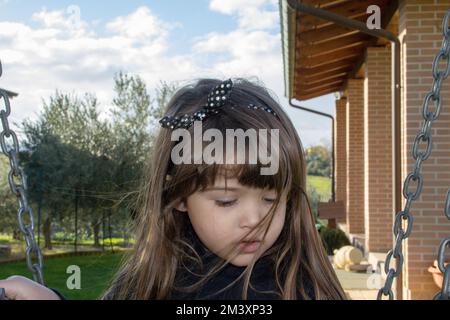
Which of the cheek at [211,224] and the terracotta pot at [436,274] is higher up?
the cheek at [211,224]

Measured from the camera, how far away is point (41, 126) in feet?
34.0

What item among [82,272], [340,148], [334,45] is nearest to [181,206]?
[334,45]

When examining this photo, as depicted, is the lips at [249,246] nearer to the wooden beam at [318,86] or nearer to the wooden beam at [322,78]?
the wooden beam at [322,78]

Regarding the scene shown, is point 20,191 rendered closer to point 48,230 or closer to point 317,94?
point 48,230

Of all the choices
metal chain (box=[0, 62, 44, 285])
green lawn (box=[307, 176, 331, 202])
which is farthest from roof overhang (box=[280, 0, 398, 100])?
green lawn (box=[307, 176, 331, 202])

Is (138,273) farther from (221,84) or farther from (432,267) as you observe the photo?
(432,267)

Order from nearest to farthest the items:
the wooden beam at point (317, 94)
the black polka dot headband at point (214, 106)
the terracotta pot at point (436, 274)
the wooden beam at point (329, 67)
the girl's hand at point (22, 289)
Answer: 1. the girl's hand at point (22, 289)
2. the black polka dot headband at point (214, 106)
3. the terracotta pot at point (436, 274)
4. the wooden beam at point (329, 67)
5. the wooden beam at point (317, 94)

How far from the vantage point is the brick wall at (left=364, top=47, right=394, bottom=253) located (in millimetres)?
6910

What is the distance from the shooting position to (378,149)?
7.07m

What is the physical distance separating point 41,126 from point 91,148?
3.01 ft

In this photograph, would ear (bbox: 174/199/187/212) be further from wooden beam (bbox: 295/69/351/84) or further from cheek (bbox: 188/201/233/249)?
wooden beam (bbox: 295/69/351/84)

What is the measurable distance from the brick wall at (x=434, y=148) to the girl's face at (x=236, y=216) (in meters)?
3.30

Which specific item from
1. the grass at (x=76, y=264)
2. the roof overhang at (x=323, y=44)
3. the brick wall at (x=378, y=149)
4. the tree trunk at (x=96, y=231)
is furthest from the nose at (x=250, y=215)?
the tree trunk at (x=96, y=231)

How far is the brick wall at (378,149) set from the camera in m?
6.91
